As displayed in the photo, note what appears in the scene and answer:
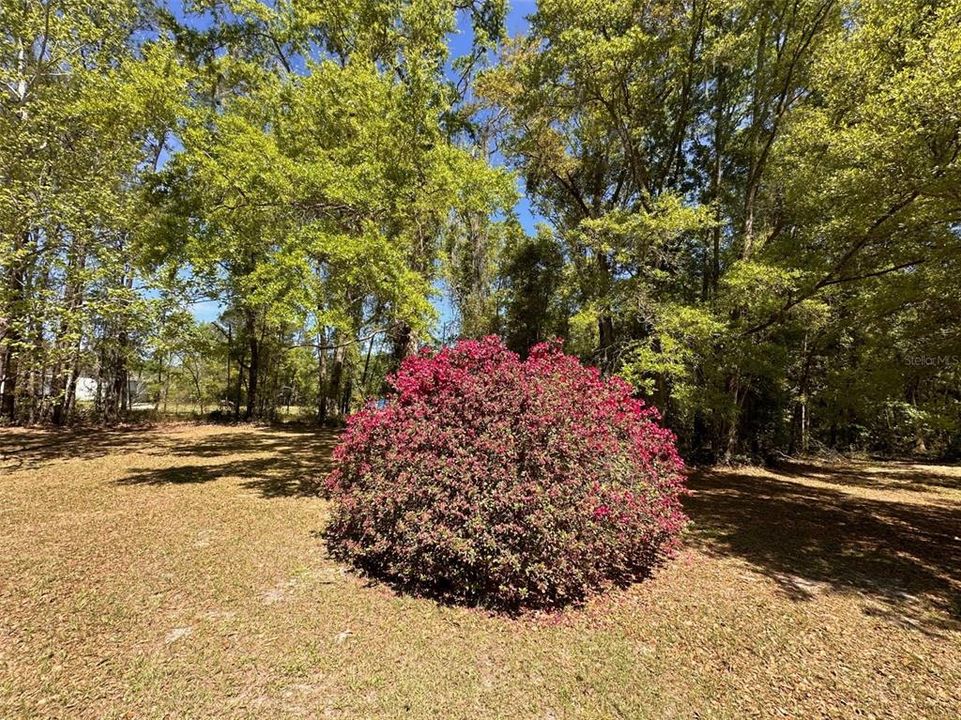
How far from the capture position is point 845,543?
6.05 meters

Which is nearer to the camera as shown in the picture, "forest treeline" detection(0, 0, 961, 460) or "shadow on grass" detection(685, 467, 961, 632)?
"shadow on grass" detection(685, 467, 961, 632)

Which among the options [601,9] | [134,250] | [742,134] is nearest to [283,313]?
[134,250]

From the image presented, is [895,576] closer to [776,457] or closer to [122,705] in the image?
[122,705]

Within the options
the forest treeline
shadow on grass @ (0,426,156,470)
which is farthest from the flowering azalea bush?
shadow on grass @ (0,426,156,470)

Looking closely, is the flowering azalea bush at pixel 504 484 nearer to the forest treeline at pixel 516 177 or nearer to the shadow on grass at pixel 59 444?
the forest treeline at pixel 516 177

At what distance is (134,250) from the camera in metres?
8.91

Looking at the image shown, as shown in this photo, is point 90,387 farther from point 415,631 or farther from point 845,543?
point 845,543

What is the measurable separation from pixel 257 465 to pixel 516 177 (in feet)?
27.6

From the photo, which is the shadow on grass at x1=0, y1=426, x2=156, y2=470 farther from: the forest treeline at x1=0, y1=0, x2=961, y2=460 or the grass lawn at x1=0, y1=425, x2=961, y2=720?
the grass lawn at x1=0, y1=425, x2=961, y2=720

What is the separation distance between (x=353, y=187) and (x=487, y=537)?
5.74 m

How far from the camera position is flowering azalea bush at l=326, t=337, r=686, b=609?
394 cm

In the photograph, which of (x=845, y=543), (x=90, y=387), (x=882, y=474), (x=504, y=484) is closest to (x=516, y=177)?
(x=504, y=484)

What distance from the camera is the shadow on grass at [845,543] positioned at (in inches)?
175

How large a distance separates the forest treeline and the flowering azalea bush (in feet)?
9.61
